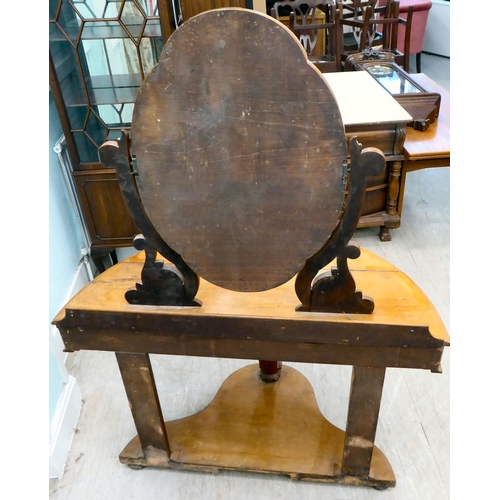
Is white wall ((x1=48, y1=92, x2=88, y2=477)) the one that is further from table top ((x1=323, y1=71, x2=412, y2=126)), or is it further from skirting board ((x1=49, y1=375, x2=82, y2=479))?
table top ((x1=323, y1=71, x2=412, y2=126))

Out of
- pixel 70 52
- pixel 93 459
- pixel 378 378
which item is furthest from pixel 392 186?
pixel 93 459

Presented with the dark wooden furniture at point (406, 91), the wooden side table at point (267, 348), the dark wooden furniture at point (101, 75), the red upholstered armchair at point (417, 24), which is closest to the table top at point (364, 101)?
the dark wooden furniture at point (406, 91)

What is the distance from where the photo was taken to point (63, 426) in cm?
166

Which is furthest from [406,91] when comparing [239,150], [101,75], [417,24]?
[417,24]

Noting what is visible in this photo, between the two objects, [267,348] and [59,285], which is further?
[59,285]

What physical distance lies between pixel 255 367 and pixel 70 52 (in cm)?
149

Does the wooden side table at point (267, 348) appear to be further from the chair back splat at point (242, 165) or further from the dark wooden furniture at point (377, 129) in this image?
the dark wooden furniture at point (377, 129)

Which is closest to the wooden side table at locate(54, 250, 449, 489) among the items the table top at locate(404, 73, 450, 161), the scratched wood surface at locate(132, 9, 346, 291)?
the scratched wood surface at locate(132, 9, 346, 291)

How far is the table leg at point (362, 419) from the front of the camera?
125 cm

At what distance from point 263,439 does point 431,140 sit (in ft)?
5.80

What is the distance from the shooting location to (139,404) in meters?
1.44

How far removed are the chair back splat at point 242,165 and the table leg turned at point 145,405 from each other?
1.11 ft

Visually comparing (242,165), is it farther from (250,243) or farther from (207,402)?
(207,402)

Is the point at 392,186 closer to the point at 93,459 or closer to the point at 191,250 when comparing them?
the point at 191,250
